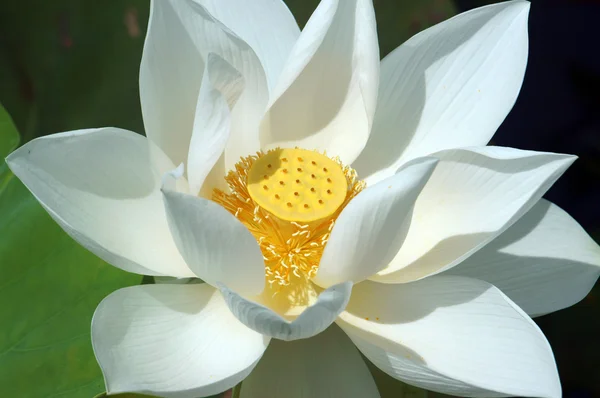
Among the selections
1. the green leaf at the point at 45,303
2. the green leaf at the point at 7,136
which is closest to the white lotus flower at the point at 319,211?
the green leaf at the point at 45,303

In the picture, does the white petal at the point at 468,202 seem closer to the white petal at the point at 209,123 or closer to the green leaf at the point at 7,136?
the white petal at the point at 209,123

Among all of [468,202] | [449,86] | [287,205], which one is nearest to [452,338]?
[468,202]

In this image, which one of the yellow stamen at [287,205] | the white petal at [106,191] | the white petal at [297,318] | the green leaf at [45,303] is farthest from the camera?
the yellow stamen at [287,205]

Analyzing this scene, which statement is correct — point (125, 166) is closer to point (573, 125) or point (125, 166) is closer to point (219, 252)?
point (219, 252)

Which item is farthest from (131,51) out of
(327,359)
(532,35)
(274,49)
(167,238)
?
(532,35)

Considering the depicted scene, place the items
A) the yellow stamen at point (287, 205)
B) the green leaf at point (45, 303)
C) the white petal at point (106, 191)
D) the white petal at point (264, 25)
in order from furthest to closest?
1. the white petal at point (264, 25)
2. the yellow stamen at point (287, 205)
3. the green leaf at point (45, 303)
4. the white petal at point (106, 191)

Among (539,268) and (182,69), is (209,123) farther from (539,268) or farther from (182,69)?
(539,268)

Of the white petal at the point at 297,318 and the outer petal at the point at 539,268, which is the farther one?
the outer petal at the point at 539,268
